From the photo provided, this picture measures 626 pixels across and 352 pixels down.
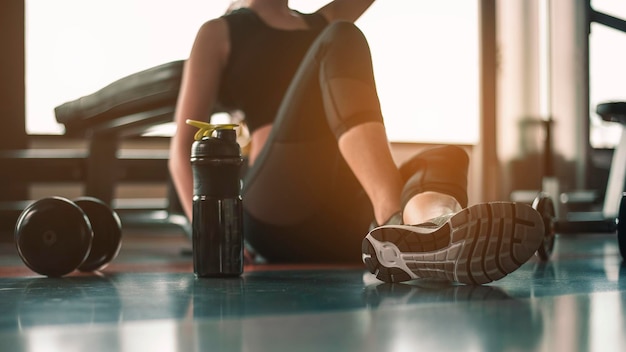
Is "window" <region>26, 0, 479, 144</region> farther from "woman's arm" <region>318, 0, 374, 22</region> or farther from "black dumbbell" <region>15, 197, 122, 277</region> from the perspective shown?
"black dumbbell" <region>15, 197, 122, 277</region>

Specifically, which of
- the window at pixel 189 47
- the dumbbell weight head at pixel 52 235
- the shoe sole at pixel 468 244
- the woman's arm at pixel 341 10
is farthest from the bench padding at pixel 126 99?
the window at pixel 189 47

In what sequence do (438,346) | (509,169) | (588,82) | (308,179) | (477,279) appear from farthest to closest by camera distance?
(509,169) → (588,82) → (308,179) → (477,279) → (438,346)

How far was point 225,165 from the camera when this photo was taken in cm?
129

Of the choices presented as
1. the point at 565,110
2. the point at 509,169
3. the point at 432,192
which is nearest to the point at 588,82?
the point at 565,110

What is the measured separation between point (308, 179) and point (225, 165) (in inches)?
14.6

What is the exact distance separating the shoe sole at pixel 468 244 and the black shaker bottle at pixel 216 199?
0.90 ft

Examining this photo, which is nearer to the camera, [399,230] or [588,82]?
[399,230]

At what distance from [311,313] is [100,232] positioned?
88 centimetres

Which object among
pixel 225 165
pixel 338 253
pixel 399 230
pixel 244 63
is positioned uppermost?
pixel 244 63

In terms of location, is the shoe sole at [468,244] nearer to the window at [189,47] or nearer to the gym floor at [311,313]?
the gym floor at [311,313]

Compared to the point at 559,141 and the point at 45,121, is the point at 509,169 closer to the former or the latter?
the point at 559,141

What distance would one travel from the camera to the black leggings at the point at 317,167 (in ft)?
4.64

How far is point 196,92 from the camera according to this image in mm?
1669

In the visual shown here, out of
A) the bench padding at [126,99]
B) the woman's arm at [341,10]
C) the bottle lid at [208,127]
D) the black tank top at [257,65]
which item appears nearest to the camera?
the bottle lid at [208,127]
